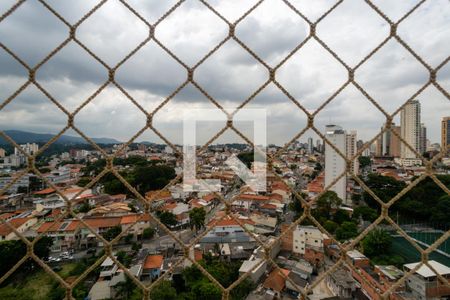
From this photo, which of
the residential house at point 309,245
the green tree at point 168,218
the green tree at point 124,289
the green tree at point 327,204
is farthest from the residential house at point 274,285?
the green tree at point 327,204

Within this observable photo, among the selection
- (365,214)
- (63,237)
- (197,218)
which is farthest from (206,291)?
(365,214)

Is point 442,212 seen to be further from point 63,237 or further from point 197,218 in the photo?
point 63,237

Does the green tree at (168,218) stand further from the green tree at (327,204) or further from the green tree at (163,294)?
the green tree at (327,204)

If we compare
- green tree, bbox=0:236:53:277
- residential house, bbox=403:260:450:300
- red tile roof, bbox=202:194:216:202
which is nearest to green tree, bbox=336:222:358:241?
Answer: residential house, bbox=403:260:450:300

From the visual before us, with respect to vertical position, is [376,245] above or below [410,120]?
below

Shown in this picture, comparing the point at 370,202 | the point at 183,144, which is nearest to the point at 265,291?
the point at 183,144

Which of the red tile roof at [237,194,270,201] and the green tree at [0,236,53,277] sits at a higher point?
the red tile roof at [237,194,270,201]

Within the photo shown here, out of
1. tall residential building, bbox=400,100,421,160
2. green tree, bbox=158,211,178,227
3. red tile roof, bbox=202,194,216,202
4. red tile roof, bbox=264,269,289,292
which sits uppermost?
tall residential building, bbox=400,100,421,160

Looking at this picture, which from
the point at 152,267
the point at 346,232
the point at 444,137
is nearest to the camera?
the point at 444,137

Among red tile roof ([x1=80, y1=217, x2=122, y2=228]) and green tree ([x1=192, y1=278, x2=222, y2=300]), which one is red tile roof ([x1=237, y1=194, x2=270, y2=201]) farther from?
green tree ([x1=192, y1=278, x2=222, y2=300])
